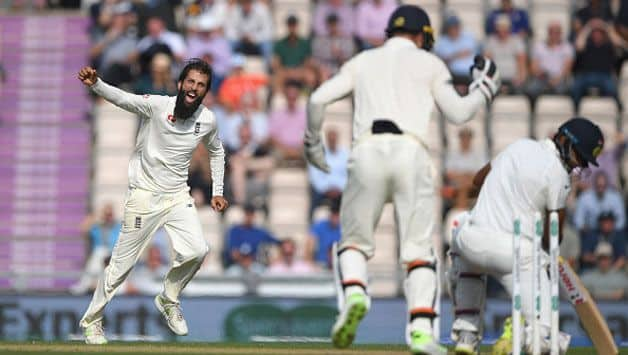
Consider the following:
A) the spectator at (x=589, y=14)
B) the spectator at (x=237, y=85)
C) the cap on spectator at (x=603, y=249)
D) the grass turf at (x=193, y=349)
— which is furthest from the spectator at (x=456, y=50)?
the grass turf at (x=193, y=349)

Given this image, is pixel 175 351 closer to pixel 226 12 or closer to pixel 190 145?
pixel 190 145

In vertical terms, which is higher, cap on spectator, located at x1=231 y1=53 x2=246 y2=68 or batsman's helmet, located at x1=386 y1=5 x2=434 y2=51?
cap on spectator, located at x1=231 y1=53 x2=246 y2=68

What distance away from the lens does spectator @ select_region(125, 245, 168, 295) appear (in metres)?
16.6

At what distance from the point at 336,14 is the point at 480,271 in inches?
377

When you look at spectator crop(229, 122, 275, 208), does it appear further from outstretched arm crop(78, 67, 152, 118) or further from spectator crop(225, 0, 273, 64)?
outstretched arm crop(78, 67, 152, 118)

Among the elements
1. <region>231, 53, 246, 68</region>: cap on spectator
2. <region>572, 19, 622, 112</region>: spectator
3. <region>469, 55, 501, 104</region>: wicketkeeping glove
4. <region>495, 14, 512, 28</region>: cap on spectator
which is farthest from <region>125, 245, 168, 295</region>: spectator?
<region>469, 55, 501, 104</region>: wicketkeeping glove

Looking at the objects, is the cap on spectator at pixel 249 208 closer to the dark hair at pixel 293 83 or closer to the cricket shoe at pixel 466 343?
the dark hair at pixel 293 83

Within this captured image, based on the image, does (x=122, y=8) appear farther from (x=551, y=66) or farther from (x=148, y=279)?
(x=551, y=66)

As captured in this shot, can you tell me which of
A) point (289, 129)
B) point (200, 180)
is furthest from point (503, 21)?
point (200, 180)

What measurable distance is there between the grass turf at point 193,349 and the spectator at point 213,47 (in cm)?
723

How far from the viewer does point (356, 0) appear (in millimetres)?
20203

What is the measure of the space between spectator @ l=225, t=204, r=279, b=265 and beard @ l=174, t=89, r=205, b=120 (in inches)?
224

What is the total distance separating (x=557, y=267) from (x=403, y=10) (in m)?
1.82

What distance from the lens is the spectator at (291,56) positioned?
1920 cm
